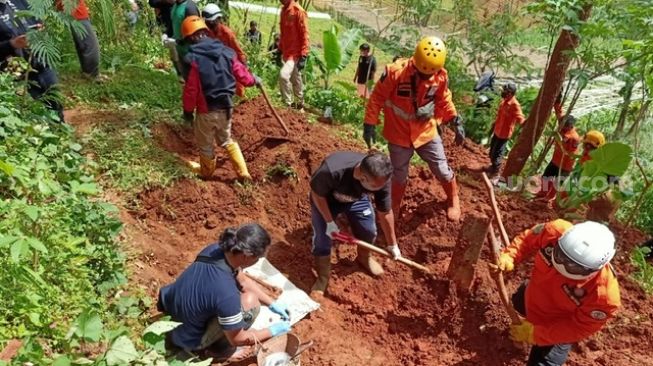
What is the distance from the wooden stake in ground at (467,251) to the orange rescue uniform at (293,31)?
162 inches

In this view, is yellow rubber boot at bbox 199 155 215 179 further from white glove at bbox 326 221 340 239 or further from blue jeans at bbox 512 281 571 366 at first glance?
blue jeans at bbox 512 281 571 366

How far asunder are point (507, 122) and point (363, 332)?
4210 millimetres

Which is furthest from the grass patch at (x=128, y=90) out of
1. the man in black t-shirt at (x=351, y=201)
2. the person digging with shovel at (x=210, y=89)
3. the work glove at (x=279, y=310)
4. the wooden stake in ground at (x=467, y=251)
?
the wooden stake in ground at (x=467, y=251)

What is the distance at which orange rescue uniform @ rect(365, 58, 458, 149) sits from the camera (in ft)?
15.9

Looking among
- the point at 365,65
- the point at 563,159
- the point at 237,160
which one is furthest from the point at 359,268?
the point at 365,65

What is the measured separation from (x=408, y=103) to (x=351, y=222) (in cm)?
126

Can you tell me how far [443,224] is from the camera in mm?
5184

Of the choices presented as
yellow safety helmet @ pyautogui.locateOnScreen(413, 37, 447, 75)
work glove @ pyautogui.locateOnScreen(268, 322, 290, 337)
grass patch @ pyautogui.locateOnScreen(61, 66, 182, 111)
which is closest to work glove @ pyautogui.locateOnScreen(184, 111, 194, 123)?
grass patch @ pyautogui.locateOnScreen(61, 66, 182, 111)

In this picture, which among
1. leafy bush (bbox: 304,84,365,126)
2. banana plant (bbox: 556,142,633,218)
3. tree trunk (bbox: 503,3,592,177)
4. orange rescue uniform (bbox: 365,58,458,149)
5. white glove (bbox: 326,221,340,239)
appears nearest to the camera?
white glove (bbox: 326,221,340,239)

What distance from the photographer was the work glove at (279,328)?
3686mm

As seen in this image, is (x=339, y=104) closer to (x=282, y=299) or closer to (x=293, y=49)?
(x=293, y=49)

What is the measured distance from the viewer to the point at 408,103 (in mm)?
4895

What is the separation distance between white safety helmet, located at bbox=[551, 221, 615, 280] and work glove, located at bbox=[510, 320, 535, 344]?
0.71 m

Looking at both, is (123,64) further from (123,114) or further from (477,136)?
(477,136)
